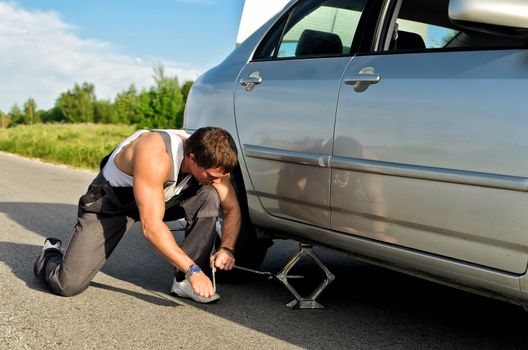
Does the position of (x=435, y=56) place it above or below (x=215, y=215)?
above

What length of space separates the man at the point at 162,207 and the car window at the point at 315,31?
66 centimetres

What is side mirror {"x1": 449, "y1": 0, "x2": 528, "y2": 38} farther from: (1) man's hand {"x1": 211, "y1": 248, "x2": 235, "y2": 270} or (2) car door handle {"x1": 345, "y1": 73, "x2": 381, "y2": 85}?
(1) man's hand {"x1": 211, "y1": 248, "x2": 235, "y2": 270}

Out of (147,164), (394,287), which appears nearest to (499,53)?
(147,164)

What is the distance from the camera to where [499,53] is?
235cm

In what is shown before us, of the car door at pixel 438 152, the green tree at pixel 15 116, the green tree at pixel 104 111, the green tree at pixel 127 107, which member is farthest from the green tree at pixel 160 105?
the green tree at pixel 15 116

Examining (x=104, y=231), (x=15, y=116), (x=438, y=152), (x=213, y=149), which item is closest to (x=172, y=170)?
(x=213, y=149)

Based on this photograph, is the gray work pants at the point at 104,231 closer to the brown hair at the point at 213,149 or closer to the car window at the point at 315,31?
the brown hair at the point at 213,149

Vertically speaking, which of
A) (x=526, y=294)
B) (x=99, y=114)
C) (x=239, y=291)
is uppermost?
(x=526, y=294)

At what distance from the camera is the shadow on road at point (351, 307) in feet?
9.70

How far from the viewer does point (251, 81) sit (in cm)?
356

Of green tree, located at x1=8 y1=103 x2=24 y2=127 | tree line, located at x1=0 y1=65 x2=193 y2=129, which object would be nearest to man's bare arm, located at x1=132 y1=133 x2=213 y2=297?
tree line, located at x1=0 y1=65 x2=193 y2=129

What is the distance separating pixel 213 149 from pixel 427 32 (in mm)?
1229

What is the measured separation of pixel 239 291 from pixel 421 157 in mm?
1616

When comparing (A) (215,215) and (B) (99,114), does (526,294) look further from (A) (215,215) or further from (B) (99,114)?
(B) (99,114)
